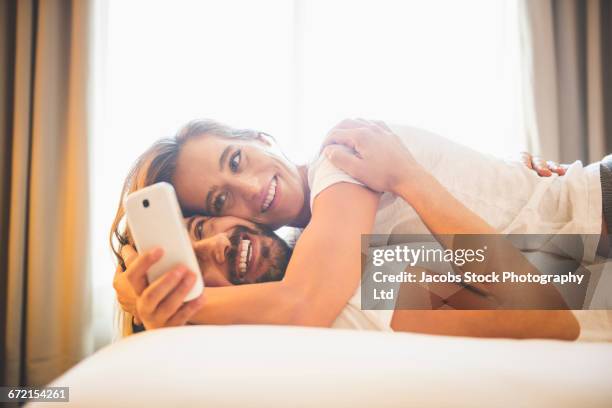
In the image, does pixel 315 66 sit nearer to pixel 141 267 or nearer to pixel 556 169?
pixel 556 169

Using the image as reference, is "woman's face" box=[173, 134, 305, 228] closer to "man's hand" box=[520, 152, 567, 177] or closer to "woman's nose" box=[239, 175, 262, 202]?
"woman's nose" box=[239, 175, 262, 202]

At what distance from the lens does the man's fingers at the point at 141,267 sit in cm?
66

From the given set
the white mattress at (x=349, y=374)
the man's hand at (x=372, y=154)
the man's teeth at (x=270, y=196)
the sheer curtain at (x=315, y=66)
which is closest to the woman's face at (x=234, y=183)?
the man's teeth at (x=270, y=196)

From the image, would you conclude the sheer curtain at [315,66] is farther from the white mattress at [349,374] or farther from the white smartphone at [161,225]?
the white mattress at [349,374]

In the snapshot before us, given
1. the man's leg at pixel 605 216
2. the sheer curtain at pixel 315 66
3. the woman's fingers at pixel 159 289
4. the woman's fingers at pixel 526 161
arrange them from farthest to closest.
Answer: the sheer curtain at pixel 315 66 → the woman's fingers at pixel 526 161 → the man's leg at pixel 605 216 → the woman's fingers at pixel 159 289

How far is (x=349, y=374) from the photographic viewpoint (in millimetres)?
473

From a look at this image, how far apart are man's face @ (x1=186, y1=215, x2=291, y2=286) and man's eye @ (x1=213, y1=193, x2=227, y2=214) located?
0.8 inches

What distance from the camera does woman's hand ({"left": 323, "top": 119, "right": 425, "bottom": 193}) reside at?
0.77 m

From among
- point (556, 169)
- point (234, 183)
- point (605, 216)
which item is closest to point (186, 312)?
point (234, 183)

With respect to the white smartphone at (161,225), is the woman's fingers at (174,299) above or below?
below

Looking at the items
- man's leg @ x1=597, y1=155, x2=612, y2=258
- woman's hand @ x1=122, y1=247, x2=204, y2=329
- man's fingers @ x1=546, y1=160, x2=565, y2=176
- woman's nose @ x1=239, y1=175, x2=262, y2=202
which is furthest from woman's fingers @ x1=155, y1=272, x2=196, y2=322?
man's fingers @ x1=546, y1=160, x2=565, y2=176

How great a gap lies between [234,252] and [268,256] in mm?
59

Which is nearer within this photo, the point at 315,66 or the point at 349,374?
the point at 349,374

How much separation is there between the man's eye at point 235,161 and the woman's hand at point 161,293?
244mm
